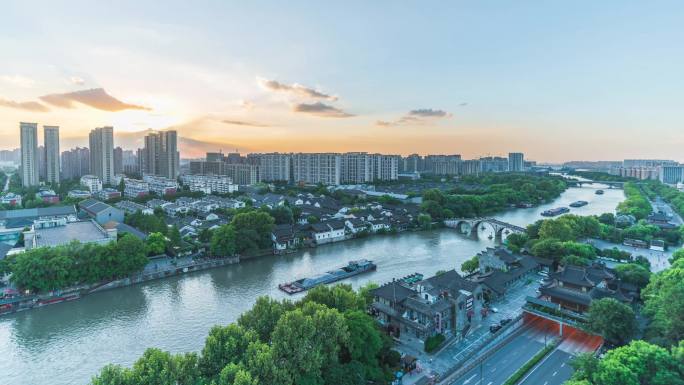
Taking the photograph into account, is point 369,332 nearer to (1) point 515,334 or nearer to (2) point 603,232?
(1) point 515,334

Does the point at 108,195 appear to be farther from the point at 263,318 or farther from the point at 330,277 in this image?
the point at 263,318

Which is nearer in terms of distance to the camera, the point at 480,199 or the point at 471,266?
the point at 471,266

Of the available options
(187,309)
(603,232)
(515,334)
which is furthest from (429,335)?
(603,232)

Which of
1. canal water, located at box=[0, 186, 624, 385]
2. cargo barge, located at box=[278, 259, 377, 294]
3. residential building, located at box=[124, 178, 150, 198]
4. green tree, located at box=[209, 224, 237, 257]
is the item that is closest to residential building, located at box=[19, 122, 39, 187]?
residential building, located at box=[124, 178, 150, 198]

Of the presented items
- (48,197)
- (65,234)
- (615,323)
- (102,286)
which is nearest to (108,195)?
(48,197)

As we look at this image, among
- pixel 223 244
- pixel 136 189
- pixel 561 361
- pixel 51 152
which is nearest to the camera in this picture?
pixel 561 361

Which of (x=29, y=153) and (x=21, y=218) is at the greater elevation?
(x=29, y=153)
